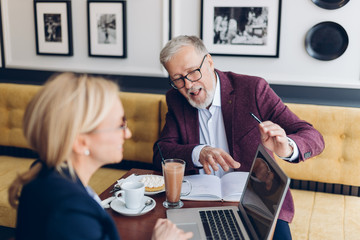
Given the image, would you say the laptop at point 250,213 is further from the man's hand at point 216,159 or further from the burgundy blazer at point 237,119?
the burgundy blazer at point 237,119

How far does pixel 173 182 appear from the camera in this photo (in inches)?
52.7

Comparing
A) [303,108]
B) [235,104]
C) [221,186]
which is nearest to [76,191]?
[221,186]

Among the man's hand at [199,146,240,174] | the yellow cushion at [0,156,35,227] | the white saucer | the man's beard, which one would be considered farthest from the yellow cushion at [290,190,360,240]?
the yellow cushion at [0,156,35,227]

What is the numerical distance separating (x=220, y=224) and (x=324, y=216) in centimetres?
103

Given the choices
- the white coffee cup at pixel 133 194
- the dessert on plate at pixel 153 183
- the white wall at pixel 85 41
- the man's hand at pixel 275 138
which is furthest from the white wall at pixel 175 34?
the white coffee cup at pixel 133 194

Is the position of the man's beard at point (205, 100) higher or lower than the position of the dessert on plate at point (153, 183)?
higher

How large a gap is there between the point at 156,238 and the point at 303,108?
1521mm

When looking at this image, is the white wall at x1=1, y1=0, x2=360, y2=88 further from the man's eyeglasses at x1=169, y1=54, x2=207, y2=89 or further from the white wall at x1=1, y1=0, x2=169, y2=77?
the man's eyeglasses at x1=169, y1=54, x2=207, y2=89

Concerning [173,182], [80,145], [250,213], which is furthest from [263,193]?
[80,145]

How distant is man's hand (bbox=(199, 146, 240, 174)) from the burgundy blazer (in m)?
0.15

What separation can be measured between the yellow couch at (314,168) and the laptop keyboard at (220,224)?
73 cm

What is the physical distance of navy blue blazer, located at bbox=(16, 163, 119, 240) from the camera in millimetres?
842

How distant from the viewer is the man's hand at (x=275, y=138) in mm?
1416

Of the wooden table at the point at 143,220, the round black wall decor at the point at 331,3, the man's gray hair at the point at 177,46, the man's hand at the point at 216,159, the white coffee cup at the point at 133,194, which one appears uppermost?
the round black wall decor at the point at 331,3
